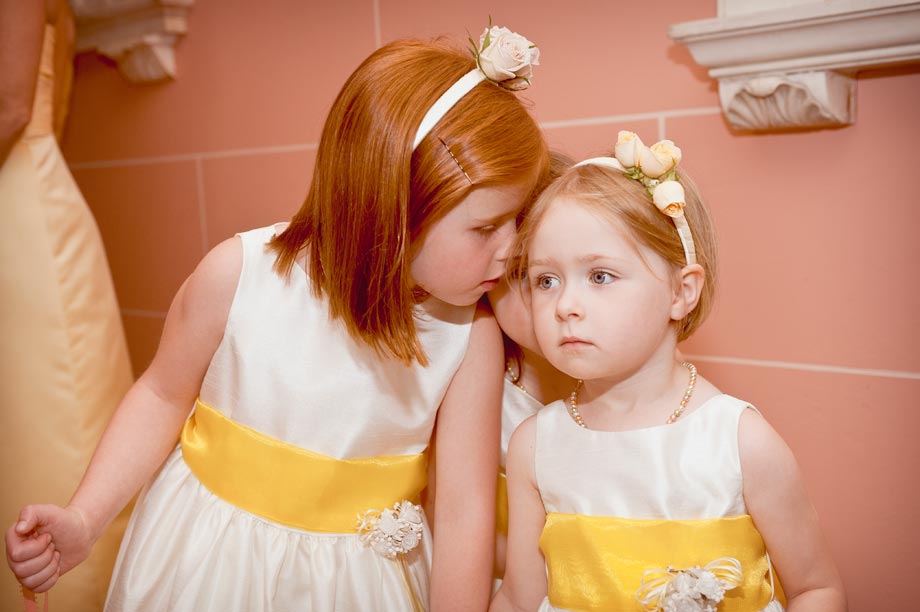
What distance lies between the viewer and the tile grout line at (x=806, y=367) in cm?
105

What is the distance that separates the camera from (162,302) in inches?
74.2

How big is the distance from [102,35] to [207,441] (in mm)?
1081

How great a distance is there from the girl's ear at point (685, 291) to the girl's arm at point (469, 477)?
0.89 ft

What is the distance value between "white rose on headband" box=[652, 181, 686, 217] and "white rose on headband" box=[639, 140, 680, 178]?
2cm

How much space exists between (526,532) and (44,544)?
0.53 metres

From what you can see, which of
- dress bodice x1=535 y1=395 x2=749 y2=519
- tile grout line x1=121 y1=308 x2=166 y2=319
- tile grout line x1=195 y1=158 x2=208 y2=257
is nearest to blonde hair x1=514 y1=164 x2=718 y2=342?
dress bodice x1=535 y1=395 x2=749 y2=519

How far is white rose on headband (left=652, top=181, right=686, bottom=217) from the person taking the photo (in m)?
0.85

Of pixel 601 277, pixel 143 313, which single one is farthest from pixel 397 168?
pixel 143 313

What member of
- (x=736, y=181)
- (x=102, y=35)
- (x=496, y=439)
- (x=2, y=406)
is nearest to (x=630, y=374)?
(x=496, y=439)

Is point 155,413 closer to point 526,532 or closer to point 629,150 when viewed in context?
point 526,532

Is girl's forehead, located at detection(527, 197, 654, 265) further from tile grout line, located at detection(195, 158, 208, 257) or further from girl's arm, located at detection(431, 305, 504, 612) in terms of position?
tile grout line, located at detection(195, 158, 208, 257)

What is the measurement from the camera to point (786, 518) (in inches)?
33.5

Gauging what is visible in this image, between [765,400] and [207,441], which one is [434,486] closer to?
[207,441]

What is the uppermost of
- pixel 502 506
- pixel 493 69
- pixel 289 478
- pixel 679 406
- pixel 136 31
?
pixel 136 31
